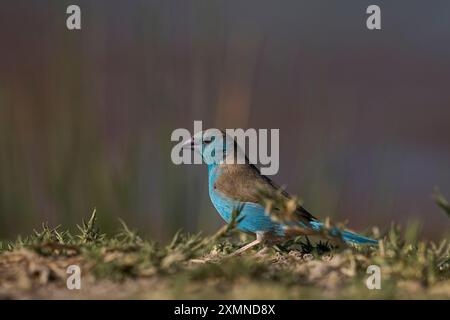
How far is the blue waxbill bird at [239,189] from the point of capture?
3904 millimetres

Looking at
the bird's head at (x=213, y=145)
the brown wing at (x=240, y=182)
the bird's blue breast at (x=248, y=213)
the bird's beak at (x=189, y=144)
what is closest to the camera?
the bird's blue breast at (x=248, y=213)

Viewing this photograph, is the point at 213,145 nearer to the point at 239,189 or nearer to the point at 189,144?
the point at 189,144

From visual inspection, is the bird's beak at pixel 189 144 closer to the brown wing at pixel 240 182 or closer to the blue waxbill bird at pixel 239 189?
the blue waxbill bird at pixel 239 189

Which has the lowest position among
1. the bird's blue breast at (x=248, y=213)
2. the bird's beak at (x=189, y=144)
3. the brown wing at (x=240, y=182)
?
the bird's blue breast at (x=248, y=213)

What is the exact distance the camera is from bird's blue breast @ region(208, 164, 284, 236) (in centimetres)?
402

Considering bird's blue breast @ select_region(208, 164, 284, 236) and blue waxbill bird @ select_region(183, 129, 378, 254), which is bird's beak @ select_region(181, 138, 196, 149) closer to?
blue waxbill bird @ select_region(183, 129, 378, 254)

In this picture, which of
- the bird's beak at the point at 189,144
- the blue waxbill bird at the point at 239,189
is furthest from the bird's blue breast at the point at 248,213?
the bird's beak at the point at 189,144

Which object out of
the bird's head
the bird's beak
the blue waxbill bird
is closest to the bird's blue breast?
the blue waxbill bird

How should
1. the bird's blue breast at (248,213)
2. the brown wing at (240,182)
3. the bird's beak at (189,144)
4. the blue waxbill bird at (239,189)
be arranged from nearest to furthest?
the blue waxbill bird at (239,189)
the bird's blue breast at (248,213)
the brown wing at (240,182)
the bird's beak at (189,144)
